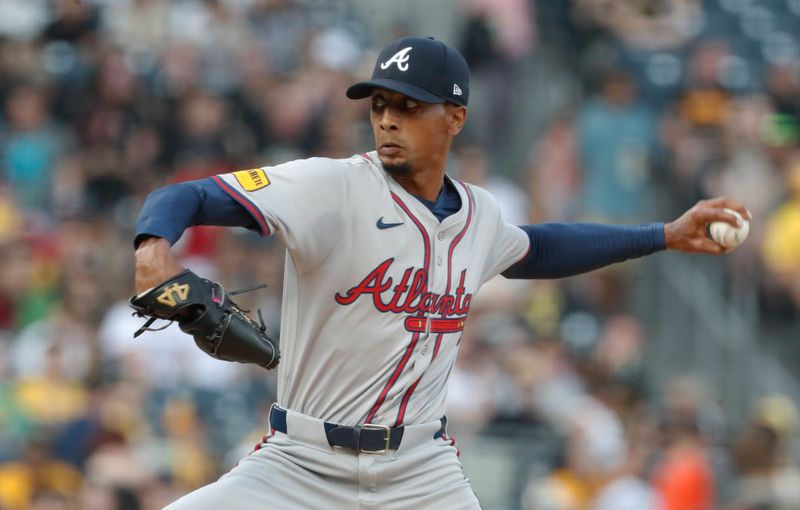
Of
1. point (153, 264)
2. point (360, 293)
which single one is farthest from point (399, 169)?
point (153, 264)

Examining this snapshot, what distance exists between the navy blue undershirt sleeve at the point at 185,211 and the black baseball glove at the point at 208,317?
0.14 metres

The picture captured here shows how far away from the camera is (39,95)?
11.6 meters

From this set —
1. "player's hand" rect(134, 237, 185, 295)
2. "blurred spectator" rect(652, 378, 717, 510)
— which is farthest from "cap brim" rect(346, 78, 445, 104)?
"blurred spectator" rect(652, 378, 717, 510)

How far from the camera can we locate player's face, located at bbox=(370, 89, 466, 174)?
4762mm

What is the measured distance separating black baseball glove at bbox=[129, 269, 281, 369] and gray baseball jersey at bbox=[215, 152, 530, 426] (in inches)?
12.3

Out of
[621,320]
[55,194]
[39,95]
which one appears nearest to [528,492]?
[621,320]

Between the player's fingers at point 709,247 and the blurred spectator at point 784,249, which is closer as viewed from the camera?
the player's fingers at point 709,247

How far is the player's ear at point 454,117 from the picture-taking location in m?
4.90

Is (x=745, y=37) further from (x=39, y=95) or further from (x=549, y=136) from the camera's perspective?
(x=39, y=95)

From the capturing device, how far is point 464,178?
36.1ft

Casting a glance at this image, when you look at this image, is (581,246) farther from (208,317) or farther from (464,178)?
(464,178)

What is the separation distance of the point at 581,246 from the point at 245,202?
150 cm

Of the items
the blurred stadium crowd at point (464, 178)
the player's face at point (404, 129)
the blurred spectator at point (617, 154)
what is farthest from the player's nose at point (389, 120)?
the blurred spectator at point (617, 154)

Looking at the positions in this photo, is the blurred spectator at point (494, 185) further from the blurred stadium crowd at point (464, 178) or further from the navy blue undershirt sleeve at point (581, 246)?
the navy blue undershirt sleeve at point (581, 246)
